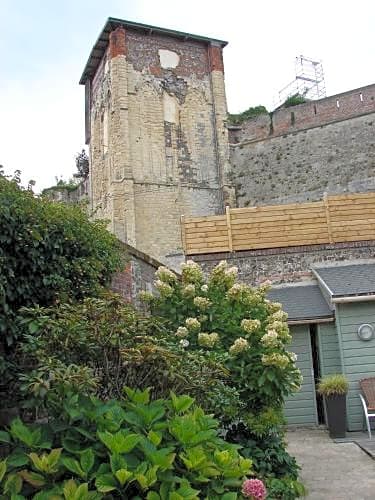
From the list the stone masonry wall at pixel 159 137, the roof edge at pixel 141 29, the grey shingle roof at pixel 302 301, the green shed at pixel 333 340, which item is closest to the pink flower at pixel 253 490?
the green shed at pixel 333 340

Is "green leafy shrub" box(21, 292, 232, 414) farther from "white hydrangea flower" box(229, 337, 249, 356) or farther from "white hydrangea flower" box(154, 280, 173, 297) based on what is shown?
"white hydrangea flower" box(154, 280, 173, 297)

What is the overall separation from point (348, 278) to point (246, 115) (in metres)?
21.8

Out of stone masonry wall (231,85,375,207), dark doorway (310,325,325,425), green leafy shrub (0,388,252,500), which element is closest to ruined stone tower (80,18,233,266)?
stone masonry wall (231,85,375,207)

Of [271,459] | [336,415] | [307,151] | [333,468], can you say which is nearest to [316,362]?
[336,415]

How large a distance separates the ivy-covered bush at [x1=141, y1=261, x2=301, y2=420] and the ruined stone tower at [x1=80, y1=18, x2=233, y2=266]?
1637 cm

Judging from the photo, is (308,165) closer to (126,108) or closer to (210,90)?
(210,90)

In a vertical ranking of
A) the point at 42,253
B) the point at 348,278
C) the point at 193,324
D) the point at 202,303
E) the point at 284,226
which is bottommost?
the point at 193,324

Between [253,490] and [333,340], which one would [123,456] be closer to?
[253,490]

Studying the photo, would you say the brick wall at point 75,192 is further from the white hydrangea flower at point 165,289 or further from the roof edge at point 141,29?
the white hydrangea flower at point 165,289

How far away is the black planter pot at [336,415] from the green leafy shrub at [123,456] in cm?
553

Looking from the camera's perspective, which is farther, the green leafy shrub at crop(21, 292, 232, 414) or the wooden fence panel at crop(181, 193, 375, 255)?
the wooden fence panel at crop(181, 193, 375, 255)

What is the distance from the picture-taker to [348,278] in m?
10.8

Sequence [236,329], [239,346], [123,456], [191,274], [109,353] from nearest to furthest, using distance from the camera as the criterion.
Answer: [123,456] → [109,353] → [239,346] → [236,329] → [191,274]

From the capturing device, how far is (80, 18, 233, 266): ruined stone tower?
23641 mm
